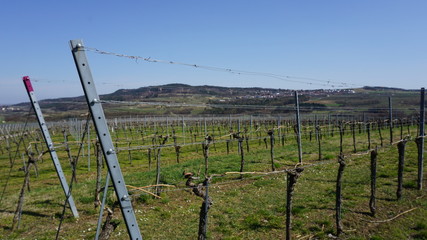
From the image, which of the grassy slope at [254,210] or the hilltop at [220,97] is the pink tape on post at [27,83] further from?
the grassy slope at [254,210]

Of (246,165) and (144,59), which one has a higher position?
(144,59)

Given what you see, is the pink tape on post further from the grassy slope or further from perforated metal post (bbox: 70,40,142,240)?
perforated metal post (bbox: 70,40,142,240)

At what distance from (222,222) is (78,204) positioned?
460cm

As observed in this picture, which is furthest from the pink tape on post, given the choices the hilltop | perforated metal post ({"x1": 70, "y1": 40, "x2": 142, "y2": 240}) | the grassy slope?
perforated metal post ({"x1": 70, "y1": 40, "x2": 142, "y2": 240})

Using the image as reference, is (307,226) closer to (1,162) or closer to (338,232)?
(338,232)

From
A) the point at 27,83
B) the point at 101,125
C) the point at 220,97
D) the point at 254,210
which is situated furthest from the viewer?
the point at 220,97

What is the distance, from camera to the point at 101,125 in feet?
9.85

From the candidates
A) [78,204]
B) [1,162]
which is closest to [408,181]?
[78,204]

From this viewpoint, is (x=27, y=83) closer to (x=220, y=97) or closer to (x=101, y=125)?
(x=101, y=125)

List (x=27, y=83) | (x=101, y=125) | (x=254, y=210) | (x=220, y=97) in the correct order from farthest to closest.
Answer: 1. (x=220, y=97)
2. (x=254, y=210)
3. (x=27, y=83)
4. (x=101, y=125)

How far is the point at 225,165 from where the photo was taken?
1379 centimetres

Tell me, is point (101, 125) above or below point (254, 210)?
above

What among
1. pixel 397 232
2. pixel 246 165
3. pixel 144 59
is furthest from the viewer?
pixel 246 165

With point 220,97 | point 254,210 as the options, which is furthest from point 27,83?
point 220,97
